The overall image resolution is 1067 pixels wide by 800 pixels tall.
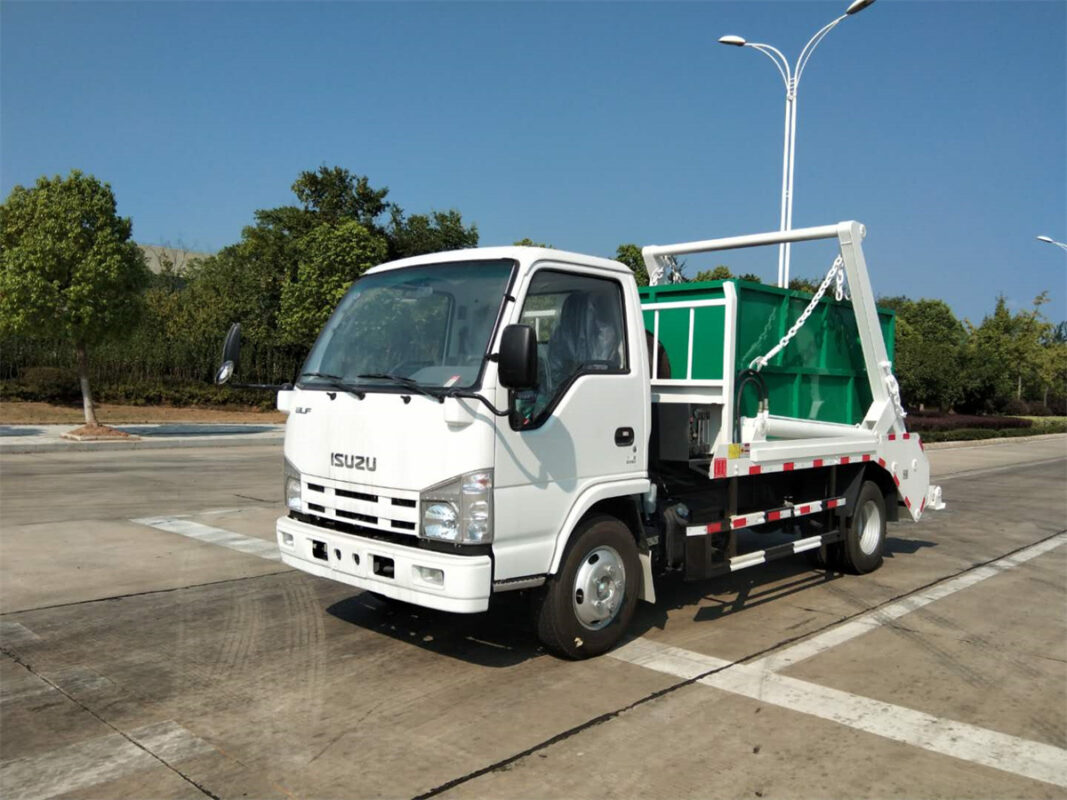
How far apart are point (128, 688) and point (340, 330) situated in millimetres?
2443

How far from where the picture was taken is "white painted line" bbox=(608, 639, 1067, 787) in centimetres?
414

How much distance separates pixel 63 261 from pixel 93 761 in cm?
1856

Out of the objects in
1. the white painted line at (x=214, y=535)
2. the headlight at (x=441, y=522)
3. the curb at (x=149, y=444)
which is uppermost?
the headlight at (x=441, y=522)

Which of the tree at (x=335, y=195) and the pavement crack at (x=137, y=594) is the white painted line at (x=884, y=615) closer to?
the pavement crack at (x=137, y=594)

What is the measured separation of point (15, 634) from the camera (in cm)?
571

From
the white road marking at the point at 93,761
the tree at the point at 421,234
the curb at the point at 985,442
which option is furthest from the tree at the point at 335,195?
the white road marking at the point at 93,761

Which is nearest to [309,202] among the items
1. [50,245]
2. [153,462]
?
[50,245]

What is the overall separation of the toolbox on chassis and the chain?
38 millimetres

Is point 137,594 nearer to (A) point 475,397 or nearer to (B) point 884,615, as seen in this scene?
(A) point 475,397

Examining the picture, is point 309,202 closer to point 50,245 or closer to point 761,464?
point 50,245

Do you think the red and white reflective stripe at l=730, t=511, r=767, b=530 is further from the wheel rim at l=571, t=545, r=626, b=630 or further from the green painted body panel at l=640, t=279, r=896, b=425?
the wheel rim at l=571, t=545, r=626, b=630

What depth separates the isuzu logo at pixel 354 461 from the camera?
490cm

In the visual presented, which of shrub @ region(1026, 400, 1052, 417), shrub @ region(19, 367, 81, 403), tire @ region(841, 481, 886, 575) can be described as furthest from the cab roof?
shrub @ region(1026, 400, 1052, 417)

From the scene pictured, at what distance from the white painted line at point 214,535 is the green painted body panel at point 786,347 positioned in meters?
4.28
